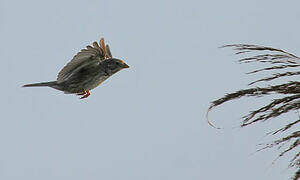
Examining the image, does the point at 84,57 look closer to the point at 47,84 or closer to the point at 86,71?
the point at 86,71

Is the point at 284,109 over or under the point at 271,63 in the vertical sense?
under

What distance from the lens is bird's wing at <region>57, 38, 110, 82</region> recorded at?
312 centimetres

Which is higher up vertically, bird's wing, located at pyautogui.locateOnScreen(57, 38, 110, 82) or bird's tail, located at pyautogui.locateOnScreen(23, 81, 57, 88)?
bird's wing, located at pyautogui.locateOnScreen(57, 38, 110, 82)

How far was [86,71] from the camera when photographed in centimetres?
313

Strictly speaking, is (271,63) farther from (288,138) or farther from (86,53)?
(86,53)

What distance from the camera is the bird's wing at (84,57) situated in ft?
10.2

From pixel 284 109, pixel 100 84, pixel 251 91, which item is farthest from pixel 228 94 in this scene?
pixel 100 84

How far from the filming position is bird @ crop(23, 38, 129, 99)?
308 centimetres

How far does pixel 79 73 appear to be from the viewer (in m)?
3.12

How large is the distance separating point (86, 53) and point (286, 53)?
1.50m

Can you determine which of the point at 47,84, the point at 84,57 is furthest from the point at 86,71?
the point at 47,84

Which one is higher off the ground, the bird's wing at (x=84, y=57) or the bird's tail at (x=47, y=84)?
the bird's wing at (x=84, y=57)

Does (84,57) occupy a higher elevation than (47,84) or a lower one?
higher

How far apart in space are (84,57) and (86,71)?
9 cm
